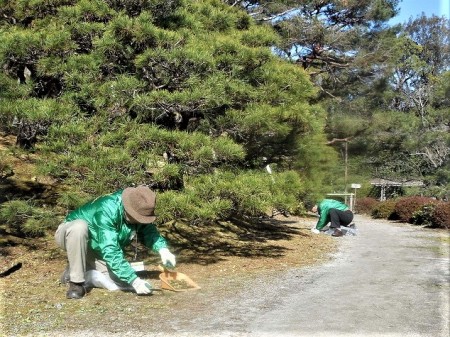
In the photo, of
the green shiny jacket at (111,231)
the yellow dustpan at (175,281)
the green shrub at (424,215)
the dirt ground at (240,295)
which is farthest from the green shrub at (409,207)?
the green shiny jacket at (111,231)

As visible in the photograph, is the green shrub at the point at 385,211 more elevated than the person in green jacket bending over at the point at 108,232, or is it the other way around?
the person in green jacket bending over at the point at 108,232

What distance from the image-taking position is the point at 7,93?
543cm

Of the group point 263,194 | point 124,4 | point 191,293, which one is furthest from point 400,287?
point 124,4

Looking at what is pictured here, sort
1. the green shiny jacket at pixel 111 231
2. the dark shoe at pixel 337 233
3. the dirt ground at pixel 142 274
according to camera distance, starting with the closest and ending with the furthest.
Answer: the dirt ground at pixel 142 274 → the green shiny jacket at pixel 111 231 → the dark shoe at pixel 337 233

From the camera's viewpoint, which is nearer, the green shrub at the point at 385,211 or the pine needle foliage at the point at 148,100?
the pine needle foliage at the point at 148,100

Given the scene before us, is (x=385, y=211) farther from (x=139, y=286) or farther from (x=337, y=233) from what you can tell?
(x=139, y=286)

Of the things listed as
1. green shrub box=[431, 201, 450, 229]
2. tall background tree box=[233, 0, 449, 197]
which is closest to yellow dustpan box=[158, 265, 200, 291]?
tall background tree box=[233, 0, 449, 197]

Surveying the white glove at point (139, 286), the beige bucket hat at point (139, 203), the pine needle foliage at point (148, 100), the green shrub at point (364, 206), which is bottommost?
the green shrub at point (364, 206)

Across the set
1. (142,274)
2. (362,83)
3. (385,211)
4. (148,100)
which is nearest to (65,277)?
(142,274)

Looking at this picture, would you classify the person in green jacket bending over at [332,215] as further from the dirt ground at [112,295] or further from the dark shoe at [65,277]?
the dark shoe at [65,277]

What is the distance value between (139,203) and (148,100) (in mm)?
1301

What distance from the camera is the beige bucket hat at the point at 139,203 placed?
4.44 m

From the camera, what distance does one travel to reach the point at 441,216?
13.6 m

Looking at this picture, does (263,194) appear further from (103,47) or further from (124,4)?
(124,4)
